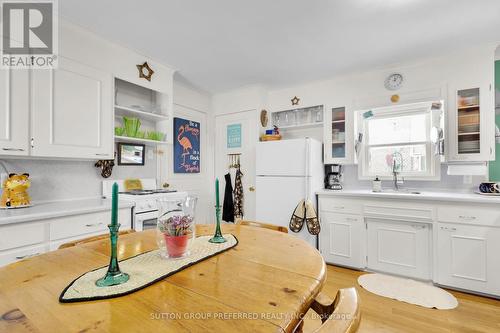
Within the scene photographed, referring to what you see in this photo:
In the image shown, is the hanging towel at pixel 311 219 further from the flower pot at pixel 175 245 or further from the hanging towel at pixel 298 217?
the flower pot at pixel 175 245

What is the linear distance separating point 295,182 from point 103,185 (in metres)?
2.18

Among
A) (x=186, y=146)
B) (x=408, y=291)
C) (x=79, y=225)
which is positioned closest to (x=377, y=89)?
(x=408, y=291)

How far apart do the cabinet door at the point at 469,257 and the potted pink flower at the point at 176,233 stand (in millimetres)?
2506

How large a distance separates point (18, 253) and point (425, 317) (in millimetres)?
2990

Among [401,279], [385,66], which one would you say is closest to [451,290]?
[401,279]

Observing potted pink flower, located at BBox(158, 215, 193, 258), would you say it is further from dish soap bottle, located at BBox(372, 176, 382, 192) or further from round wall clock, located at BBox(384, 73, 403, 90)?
round wall clock, located at BBox(384, 73, 403, 90)

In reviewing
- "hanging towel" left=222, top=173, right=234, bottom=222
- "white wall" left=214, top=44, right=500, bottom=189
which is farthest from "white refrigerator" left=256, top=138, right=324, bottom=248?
"white wall" left=214, top=44, right=500, bottom=189

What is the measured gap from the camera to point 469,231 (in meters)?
2.18

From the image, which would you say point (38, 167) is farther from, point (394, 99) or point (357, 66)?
point (394, 99)

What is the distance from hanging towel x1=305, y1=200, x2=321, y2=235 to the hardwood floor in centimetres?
73

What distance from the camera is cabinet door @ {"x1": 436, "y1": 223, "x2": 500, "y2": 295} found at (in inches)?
82.5

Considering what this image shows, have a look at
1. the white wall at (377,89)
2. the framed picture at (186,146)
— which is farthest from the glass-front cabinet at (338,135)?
the framed picture at (186,146)

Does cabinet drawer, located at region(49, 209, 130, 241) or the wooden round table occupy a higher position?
the wooden round table

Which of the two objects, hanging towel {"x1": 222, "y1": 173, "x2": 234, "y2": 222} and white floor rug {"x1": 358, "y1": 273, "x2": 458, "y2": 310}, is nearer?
white floor rug {"x1": 358, "y1": 273, "x2": 458, "y2": 310}
